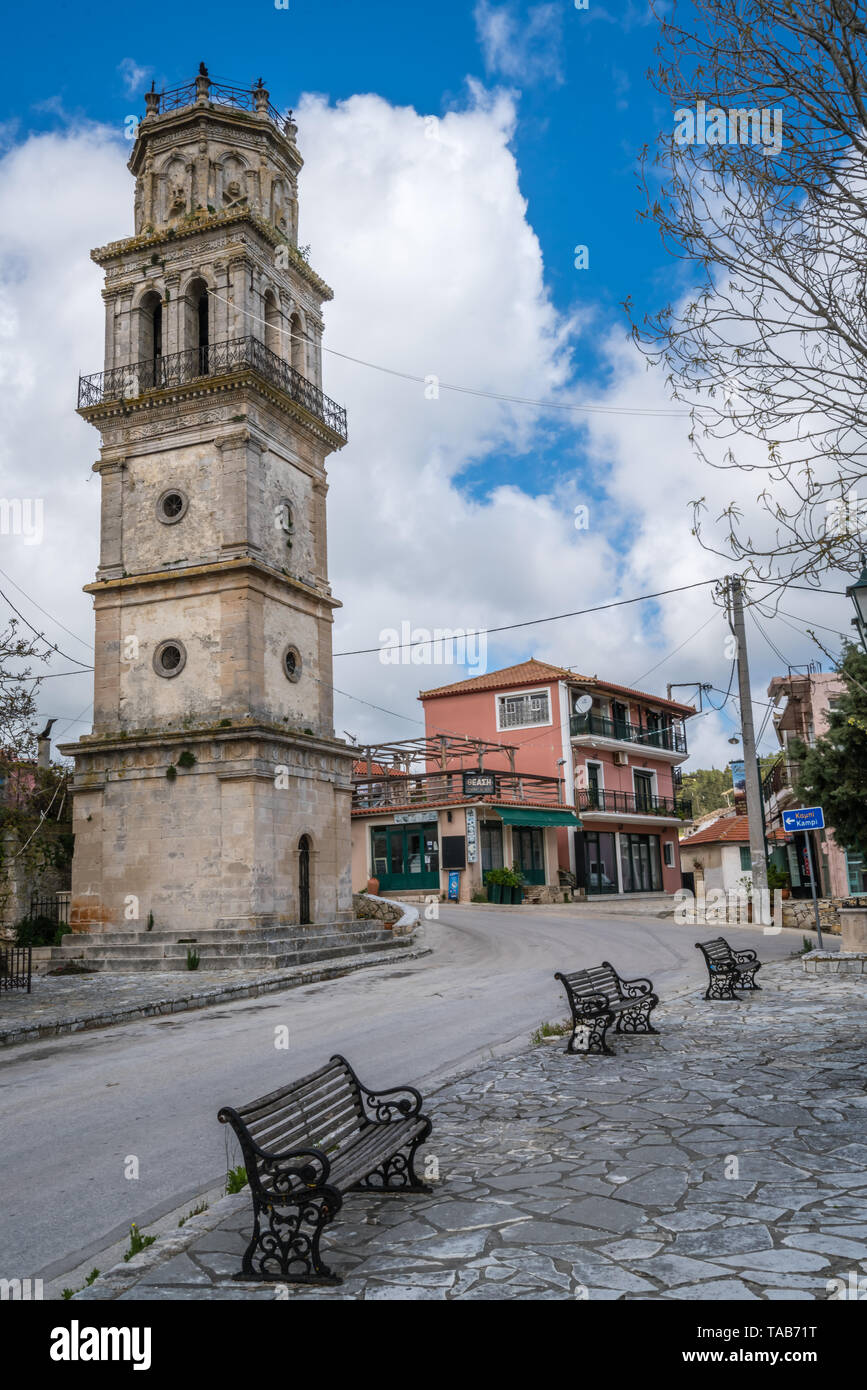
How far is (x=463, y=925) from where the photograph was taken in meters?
27.0

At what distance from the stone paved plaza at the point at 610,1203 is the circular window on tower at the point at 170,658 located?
1655cm

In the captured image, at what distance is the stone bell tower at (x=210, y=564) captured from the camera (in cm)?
2211

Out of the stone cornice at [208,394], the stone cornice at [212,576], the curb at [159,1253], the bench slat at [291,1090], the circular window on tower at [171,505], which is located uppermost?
the stone cornice at [208,394]

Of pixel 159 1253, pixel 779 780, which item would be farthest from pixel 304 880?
pixel 779 780

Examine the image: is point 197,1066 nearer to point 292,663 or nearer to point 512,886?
point 292,663

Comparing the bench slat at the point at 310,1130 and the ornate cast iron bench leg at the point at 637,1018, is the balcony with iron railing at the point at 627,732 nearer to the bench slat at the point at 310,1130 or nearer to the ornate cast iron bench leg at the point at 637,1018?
the ornate cast iron bench leg at the point at 637,1018

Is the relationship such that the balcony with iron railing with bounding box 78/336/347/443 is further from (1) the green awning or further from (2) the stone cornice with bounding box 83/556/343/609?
(1) the green awning

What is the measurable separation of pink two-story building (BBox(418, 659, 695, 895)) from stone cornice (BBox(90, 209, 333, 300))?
20863mm

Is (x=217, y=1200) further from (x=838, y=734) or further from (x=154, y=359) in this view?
(x=154, y=359)

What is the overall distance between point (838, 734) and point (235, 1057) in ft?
49.7

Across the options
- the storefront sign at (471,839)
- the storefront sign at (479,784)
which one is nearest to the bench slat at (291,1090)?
the storefront sign at (479,784)

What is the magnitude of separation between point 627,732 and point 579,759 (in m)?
4.90
